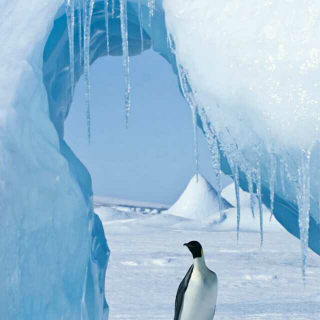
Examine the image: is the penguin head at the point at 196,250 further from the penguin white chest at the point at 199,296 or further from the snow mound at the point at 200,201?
the snow mound at the point at 200,201

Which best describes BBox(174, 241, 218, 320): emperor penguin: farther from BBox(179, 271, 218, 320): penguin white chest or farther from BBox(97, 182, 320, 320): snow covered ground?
BBox(97, 182, 320, 320): snow covered ground

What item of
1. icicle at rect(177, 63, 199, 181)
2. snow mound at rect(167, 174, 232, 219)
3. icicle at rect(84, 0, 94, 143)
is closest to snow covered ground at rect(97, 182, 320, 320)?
icicle at rect(177, 63, 199, 181)

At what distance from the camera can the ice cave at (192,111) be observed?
2648mm

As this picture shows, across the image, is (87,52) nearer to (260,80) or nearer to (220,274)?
(260,80)

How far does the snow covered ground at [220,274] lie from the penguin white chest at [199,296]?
2289 millimetres

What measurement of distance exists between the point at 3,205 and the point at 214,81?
1.35 metres

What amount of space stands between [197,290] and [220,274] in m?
7.55

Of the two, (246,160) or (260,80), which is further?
(246,160)

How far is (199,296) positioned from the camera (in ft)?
15.8

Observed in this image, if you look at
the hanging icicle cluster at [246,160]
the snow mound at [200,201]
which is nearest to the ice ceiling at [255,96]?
the hanging icicle cluster at [246,160]

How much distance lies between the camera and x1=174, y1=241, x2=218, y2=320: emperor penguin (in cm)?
479

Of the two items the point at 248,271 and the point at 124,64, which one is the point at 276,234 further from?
the point at 124,64

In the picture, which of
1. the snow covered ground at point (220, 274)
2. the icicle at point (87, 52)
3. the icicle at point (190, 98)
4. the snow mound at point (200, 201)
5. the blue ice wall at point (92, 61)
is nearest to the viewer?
the icicle at point (190, 98)

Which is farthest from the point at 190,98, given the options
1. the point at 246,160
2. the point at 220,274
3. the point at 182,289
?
the point at 220,274
